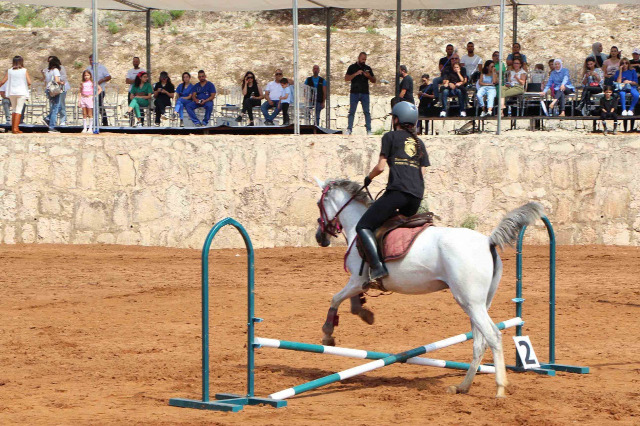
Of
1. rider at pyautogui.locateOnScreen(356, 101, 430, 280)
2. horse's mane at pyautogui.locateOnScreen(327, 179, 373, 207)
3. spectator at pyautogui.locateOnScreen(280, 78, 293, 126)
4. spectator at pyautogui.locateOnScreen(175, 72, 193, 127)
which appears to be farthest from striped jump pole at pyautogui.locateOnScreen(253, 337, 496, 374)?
spectator at pyautogui.locateOnScreen(175, 72, 193, 127)

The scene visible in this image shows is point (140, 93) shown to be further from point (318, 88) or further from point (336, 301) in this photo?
point (336, 301)

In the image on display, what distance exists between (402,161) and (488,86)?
12.4 m

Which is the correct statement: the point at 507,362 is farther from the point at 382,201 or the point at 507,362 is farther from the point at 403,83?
the point at 403,83

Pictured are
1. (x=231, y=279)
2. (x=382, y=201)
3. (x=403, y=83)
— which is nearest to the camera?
(x=382, y=201)

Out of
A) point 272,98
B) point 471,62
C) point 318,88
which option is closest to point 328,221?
point 272,98

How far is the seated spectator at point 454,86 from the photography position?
69.7ft

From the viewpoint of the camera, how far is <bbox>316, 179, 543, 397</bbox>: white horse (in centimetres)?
848

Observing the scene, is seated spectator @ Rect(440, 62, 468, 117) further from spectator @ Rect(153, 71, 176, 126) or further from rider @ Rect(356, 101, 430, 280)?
rider @ Rect(356, 101, 430, 280)

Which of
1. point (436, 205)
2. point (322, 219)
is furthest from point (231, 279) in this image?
point (322, 219)

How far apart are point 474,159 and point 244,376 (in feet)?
34.8

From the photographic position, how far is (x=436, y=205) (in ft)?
62.3

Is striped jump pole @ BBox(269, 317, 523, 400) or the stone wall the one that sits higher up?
the stone wall

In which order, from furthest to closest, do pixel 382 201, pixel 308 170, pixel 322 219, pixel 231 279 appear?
pixel 308 170, pixel 231 279, pixel 322 219, pixel 382 201

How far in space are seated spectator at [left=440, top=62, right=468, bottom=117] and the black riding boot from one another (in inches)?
492
